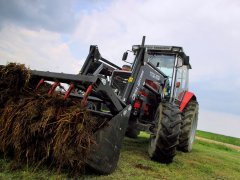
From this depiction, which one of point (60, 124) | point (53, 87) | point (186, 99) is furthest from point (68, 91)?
point (186, 99)

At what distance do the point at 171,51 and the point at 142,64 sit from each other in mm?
1834

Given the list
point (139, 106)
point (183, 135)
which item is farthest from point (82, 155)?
point (183, 135)

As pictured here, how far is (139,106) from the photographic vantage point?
691cm

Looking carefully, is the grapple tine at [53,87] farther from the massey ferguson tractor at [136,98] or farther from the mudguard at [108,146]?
the mudguard at [108,146]

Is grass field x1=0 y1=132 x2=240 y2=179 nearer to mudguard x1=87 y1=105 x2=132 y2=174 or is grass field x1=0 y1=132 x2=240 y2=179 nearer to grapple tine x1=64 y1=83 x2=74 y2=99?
mudguard x1=87 y1=105 x2=132 y2=174

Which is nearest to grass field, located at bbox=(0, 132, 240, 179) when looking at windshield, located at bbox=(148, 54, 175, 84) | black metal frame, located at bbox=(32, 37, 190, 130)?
black metal frame, located at bbox=(32, 37, 190, 130)

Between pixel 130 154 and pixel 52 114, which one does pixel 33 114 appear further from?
pixel 130 154

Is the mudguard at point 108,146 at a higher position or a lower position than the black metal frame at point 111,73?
lower

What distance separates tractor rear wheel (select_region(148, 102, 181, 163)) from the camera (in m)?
5.60

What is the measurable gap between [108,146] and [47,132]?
0.90 metres

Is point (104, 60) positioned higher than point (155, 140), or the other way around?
point (104, 60)

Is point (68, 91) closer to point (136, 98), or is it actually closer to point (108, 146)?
point (108, 146)

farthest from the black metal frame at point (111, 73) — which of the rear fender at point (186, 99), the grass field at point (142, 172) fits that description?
the rear fender at point (186, 99)

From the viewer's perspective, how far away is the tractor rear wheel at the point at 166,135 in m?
5.60
